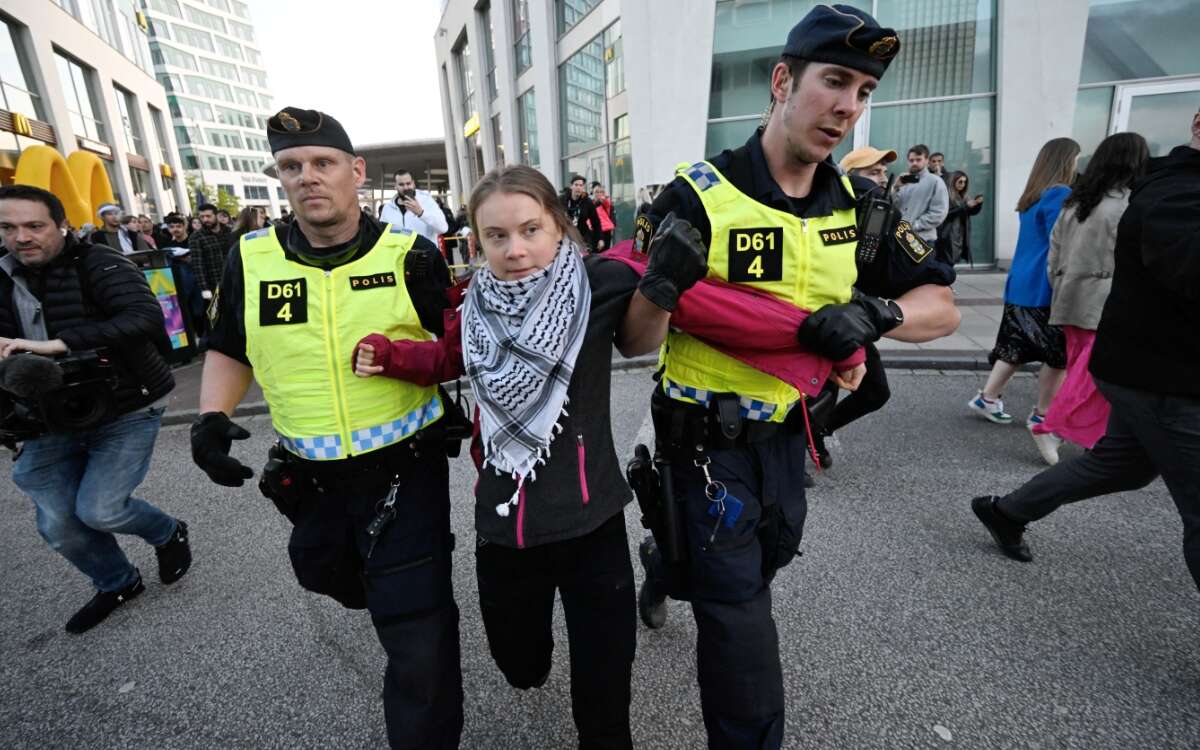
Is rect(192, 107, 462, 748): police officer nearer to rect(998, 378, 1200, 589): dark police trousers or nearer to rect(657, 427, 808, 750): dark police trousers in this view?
rect(657, 427, 808, 750): dark police trousers

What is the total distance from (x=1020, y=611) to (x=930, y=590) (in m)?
0.33

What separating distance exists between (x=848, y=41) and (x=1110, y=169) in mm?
2691

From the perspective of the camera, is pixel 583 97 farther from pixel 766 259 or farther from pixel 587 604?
pixel 587 604

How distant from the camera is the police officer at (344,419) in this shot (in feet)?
Answer: 5.53

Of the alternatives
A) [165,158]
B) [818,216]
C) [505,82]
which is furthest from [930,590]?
[165,158]

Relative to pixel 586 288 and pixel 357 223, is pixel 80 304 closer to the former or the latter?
pixel 357 223

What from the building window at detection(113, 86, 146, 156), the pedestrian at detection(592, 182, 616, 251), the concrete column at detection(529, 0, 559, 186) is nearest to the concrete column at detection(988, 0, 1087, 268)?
the pedestrian at detection(592, 182, 616, 251)

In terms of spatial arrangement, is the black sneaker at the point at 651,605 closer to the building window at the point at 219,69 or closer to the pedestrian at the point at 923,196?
the pedestrian at the point at 923,196

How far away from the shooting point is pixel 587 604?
164 cm

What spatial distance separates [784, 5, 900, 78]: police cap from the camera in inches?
57.2

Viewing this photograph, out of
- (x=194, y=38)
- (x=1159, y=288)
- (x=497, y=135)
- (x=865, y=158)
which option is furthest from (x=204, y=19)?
(x=1159, y=288)

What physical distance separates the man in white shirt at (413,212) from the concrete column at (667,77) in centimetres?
562

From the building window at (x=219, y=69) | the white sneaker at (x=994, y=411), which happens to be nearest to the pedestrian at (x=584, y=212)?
the white sneaker at (x=994, y=411)

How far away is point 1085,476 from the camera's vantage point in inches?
95.5
